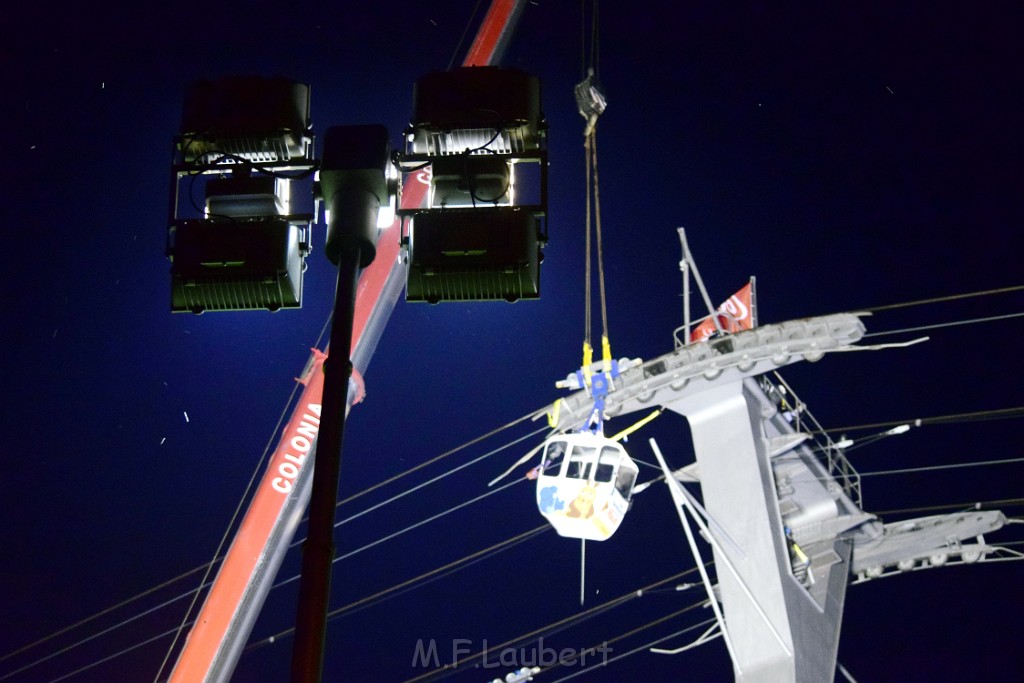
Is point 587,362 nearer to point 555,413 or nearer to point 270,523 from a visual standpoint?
point 555,413

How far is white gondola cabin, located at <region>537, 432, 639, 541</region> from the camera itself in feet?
50.0

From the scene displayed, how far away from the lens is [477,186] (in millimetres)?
A: 5227

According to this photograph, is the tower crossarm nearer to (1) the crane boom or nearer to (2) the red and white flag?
(2) the red and white flag

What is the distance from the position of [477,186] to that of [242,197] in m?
1.09

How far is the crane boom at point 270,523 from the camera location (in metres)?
22.4

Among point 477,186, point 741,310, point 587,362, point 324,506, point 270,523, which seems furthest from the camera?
point 270,523

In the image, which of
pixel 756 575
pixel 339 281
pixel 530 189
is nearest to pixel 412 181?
pixel 756 575

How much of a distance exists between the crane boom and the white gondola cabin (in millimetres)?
7192

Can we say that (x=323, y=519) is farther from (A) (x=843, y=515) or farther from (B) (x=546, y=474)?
(A) (x=843, y=515)

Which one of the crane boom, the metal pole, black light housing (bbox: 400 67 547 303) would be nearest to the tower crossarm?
the crane boom

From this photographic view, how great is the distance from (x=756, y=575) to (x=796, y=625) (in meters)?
0.90

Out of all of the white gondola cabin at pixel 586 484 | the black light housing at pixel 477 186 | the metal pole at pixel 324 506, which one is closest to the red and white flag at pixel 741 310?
the white gondola cabin at pixel 586 484

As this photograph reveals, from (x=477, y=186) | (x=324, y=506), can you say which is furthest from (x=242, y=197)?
(x=324, y=506)

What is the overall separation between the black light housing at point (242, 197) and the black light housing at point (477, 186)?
54 cm
